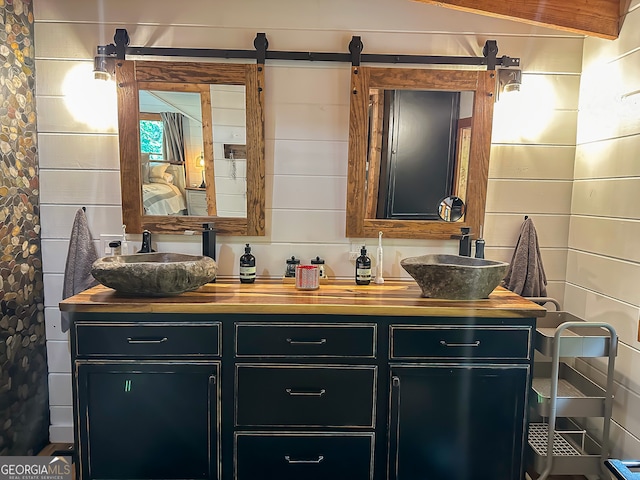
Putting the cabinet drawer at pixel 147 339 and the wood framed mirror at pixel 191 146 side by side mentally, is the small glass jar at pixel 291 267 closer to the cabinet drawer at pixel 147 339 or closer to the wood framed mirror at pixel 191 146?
the wood framed mirror at pixel 191 146

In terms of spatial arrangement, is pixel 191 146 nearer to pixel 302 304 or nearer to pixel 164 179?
pixel 164 179

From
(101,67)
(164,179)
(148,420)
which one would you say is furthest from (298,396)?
(101,67)

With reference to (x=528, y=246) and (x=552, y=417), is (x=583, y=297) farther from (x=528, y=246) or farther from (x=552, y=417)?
(x=552, y=417)

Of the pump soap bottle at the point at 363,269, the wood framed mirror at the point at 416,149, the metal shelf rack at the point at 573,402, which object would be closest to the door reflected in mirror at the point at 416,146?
the wood framed mirror at the point at 416,149

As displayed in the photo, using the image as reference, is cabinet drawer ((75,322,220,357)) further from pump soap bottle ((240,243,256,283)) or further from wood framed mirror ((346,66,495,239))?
wood framed mirror ((346,66,495,239))

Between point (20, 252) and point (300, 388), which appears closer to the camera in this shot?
point (300, 388)

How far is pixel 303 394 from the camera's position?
5.40ft

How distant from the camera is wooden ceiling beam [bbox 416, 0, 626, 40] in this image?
70.5 inches

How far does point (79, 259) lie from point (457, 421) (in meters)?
1.89

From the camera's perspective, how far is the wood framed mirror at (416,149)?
2.02 m

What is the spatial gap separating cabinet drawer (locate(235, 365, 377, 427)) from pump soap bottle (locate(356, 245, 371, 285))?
0.49 metres

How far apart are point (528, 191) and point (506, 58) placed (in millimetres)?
676

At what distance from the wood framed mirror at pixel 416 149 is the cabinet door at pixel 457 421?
29.1 inches

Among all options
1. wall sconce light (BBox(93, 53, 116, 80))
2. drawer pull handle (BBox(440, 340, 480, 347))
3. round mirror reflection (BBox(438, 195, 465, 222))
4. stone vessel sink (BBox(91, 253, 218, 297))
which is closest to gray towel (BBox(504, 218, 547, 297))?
round mirror reflection (BBox(438, 195, 465, 222))
